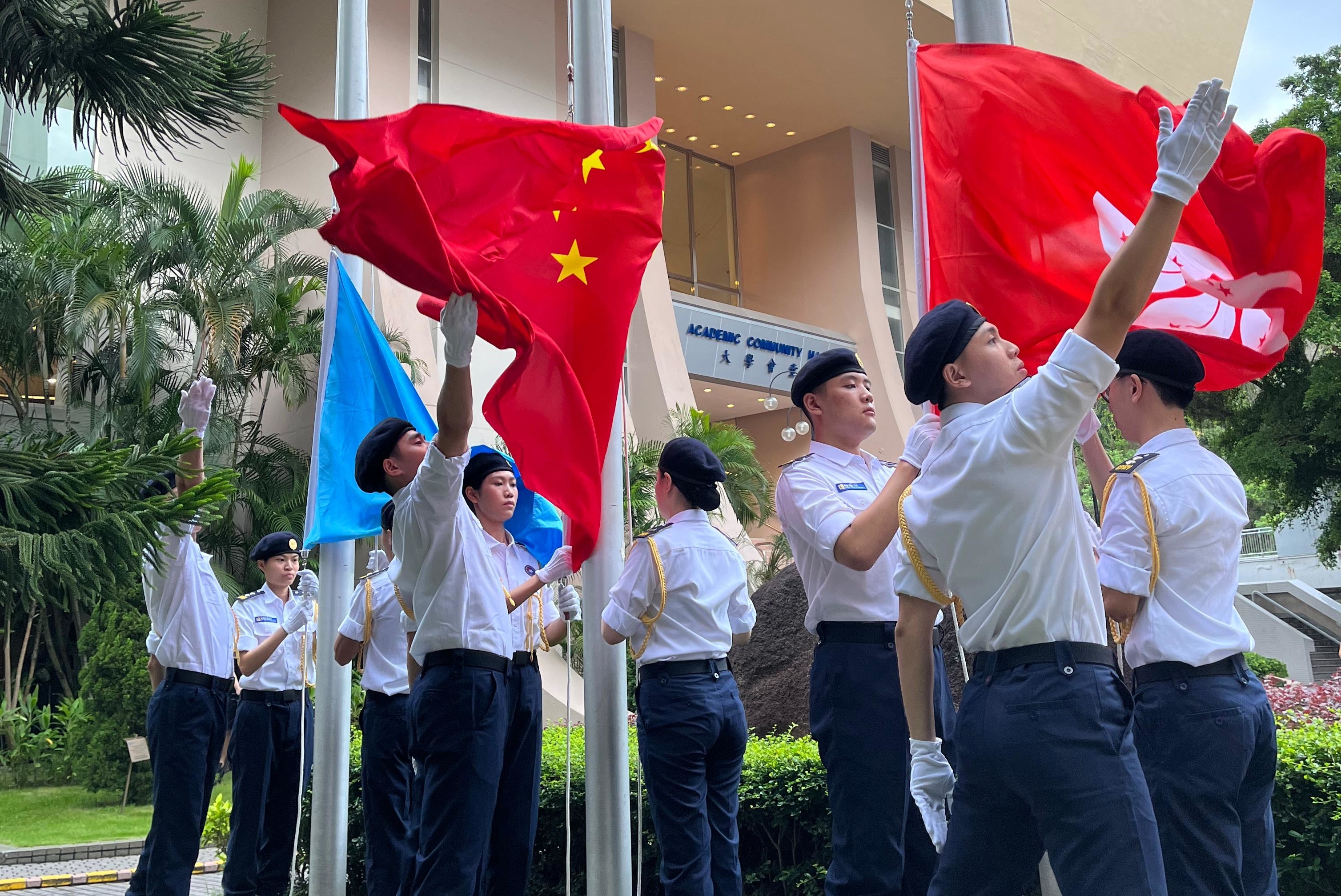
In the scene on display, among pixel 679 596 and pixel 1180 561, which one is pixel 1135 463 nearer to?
pixel 1180 561

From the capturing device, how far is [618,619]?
14.7 feet

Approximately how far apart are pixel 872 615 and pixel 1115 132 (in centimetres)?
214

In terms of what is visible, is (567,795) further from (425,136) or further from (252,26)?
(252,26)

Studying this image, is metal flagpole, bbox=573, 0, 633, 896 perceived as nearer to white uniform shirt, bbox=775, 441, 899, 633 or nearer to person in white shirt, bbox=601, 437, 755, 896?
person in white shirt, bbox=601, 437, 755, 896

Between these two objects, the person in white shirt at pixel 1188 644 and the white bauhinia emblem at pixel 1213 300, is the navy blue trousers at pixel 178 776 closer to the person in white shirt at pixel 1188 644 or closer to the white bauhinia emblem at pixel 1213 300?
the person in white shirt at pixel 1188 644

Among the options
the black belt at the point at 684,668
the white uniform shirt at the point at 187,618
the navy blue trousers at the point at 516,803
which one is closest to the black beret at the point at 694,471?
the black belt at the point at 684,668

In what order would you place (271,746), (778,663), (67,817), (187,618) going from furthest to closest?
(67,817), (778,663), (271,746), (187,618)

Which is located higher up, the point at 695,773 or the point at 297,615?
the point at 297,615

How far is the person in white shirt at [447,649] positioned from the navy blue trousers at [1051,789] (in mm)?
1924

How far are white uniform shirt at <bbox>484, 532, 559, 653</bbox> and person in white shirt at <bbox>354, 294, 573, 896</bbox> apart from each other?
0.62 metres

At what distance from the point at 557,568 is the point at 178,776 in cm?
231

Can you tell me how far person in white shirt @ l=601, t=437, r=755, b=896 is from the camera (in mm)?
4430

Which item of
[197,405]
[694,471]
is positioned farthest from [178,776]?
[694,471]

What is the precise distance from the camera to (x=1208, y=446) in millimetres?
19641
